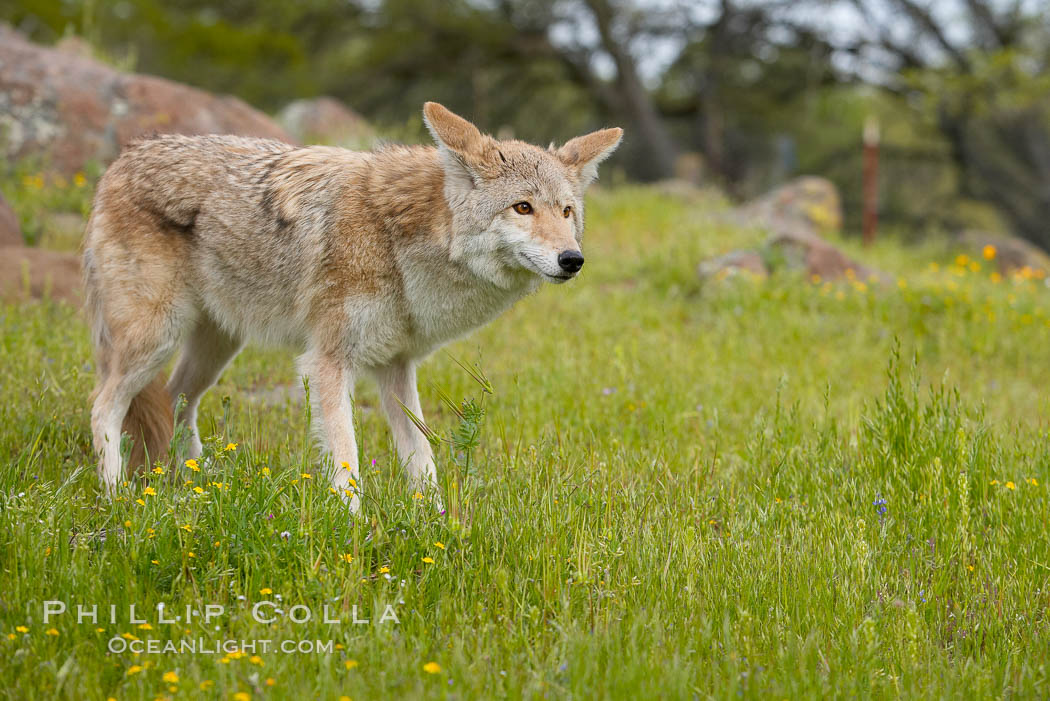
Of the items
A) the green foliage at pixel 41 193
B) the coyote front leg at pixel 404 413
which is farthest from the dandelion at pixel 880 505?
the green foliage at pixel 41 193

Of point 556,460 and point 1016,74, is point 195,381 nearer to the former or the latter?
point 556,460

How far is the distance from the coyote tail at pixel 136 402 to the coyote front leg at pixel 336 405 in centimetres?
90

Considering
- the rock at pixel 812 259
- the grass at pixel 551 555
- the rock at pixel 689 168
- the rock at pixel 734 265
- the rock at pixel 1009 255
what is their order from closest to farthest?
1. the grass at pixel 551 555
2. the rock at pixel 734 265
3. the rock at pixel 812 259
4. the rock at pixel 1009 255
5. the rock at pixel 689 168

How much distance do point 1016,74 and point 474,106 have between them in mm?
11294

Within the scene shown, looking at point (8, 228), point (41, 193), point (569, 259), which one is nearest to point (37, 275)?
point (8, 228)

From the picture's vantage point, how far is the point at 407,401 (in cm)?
481

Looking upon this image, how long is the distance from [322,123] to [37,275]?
326 inches

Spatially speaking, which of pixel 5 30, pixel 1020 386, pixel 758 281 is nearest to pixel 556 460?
pixel 1020 386

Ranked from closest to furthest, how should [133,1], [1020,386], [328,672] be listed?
[328,672], [1020,386], [133,1]

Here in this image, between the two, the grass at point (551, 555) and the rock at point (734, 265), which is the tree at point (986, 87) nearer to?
the rock at point (734, 265)

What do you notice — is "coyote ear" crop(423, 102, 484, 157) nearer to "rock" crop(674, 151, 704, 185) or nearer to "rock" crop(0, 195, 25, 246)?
"rock" crop(0, 195, 25, 246)

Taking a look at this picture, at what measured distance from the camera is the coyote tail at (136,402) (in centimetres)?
471

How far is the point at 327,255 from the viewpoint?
4516mm

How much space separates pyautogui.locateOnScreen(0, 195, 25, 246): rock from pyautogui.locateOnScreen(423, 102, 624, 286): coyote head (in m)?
4.98
